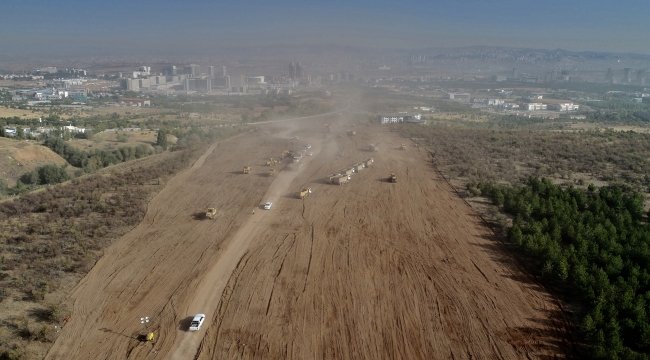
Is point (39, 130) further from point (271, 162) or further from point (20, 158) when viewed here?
point (271, 162)

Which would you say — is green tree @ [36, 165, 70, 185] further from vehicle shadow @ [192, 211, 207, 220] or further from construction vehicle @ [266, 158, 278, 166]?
construction vehicle @ [266, 158, 278, 166]

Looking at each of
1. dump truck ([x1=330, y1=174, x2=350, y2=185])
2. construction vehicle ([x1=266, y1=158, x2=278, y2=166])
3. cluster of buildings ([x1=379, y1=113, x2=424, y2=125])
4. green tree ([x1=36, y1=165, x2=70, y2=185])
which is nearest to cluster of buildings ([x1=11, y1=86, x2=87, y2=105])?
cluster of buildings ([x1=379, y1=113, x2=424, y2=125])

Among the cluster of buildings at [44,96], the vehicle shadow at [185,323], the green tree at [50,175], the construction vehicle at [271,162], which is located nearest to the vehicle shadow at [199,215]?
the vehicle shadow at [185,323]

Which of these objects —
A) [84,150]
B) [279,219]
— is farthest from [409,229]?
[84,150]

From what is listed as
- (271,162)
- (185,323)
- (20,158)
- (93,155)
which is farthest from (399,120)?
(185,323)

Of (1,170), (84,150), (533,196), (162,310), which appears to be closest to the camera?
(162,310)

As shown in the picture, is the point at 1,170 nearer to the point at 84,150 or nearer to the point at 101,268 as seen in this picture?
the point at 84,150
